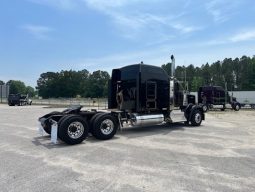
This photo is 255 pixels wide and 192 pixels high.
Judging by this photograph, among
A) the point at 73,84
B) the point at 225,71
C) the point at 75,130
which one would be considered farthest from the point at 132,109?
the point at 73,84

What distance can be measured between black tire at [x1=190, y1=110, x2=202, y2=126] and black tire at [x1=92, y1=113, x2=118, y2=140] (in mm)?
5390

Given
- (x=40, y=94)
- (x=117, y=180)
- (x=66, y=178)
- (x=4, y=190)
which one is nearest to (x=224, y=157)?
(x=117, y=180)

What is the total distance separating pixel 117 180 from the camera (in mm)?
6582

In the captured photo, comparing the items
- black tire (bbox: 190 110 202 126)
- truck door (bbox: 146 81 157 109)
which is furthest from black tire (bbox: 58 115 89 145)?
black tire (bbox: 190 110 202 126)

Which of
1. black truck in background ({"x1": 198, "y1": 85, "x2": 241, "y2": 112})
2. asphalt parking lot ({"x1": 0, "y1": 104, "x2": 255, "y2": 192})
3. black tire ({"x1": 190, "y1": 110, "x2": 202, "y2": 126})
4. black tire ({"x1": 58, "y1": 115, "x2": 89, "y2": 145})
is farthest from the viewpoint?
black truck in background ({"x1": 198, "y1": 85, "x2": 241, "y2": 112})

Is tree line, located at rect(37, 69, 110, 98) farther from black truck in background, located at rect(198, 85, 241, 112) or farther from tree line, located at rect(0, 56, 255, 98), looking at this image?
black truck in background, located at rect(198, 85, 241, 112)

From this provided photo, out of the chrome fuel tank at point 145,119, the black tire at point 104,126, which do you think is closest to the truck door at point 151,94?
the chrome fuel tank at point 145,119

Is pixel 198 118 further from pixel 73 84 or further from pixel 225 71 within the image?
pixel 73 84

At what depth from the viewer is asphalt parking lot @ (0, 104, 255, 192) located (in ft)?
20.5

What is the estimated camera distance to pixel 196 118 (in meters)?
16.4

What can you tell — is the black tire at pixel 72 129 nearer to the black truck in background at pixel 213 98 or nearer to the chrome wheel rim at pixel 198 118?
the chrome wheel rim at pixel 198 118

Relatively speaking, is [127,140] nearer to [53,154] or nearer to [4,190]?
[53,154]

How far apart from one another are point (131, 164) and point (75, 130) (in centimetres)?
367

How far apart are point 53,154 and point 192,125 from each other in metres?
9.05
